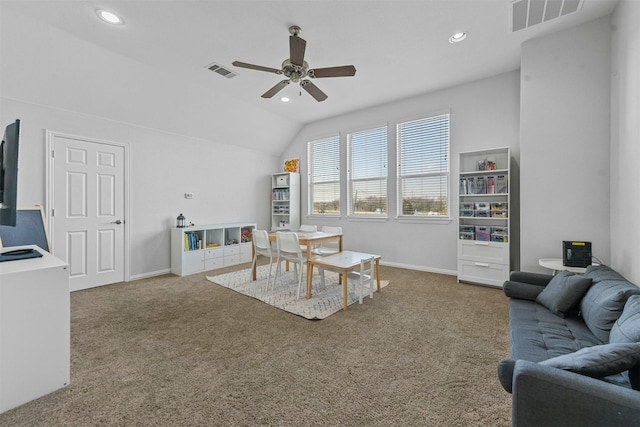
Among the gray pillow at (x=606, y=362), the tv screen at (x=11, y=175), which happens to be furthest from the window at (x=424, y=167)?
the tv screen at (x=11, y=175)

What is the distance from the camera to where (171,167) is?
4.75 m

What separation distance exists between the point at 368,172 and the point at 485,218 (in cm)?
222

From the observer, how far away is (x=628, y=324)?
4.52 ft

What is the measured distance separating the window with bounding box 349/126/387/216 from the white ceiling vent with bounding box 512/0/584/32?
2.49 meters

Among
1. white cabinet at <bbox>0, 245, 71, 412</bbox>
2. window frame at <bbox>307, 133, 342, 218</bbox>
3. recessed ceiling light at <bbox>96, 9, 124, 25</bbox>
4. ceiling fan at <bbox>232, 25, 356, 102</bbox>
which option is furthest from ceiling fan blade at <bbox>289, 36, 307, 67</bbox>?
window frame at <bbox>307, 133, 342, 218</bbox>

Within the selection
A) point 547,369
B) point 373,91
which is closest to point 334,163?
point 373,91

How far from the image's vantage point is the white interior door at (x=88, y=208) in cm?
358

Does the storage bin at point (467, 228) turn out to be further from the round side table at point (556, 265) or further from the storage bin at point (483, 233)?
the round side table at point (556, 265)

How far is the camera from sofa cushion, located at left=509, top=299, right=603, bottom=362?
1531mm

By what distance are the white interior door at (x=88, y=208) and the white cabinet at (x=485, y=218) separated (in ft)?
16.9

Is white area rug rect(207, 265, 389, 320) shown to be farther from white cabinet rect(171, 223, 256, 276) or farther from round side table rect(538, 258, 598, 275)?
round side table rect(538, 258, 598, 275)

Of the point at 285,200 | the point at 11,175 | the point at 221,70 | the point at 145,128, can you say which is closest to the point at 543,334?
the point at 11,175

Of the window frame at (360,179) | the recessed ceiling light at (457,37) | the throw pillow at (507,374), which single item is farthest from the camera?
the window frame at (360,179)

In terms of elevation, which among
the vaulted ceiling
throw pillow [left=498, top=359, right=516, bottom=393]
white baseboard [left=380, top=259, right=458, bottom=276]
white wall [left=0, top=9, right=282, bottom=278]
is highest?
the vaulted ceiling
